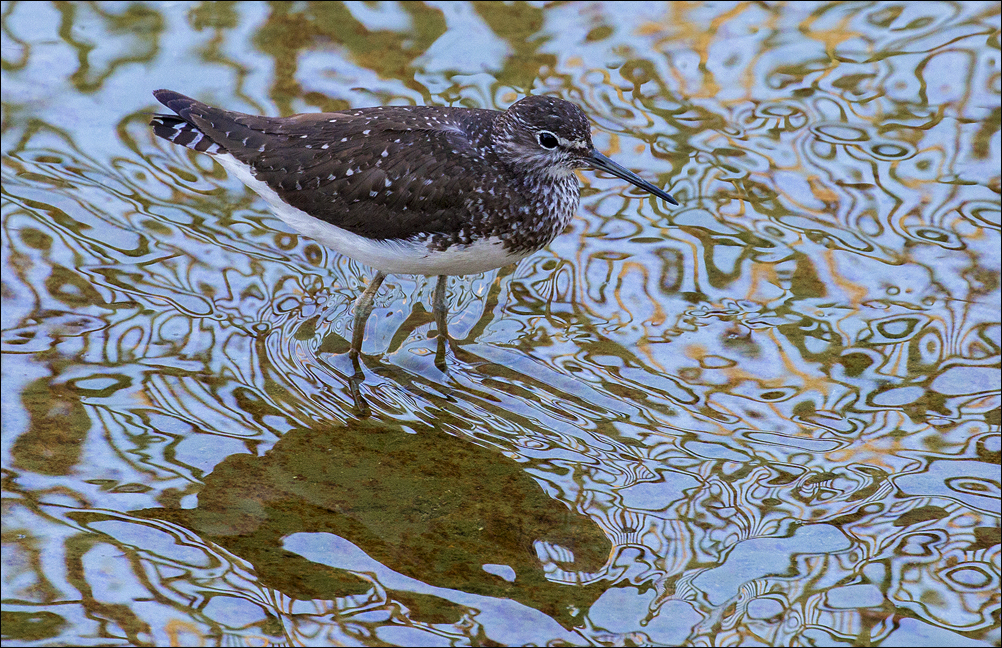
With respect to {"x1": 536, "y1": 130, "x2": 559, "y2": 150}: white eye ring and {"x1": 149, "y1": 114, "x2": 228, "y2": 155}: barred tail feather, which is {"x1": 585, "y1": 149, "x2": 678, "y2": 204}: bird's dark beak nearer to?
{"x1": 536, "y1": 130, "x2": 559, "y2": 150}: white eye ring

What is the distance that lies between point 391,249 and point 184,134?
1.72 meters

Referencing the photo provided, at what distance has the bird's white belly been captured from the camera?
22.8 feet

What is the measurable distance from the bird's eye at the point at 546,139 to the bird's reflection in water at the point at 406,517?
6.47 ft

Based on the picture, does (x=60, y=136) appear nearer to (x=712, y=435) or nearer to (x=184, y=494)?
(x=184, y=494)

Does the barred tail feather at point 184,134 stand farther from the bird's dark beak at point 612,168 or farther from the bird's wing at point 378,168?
the bird's dark beak at point 612,168

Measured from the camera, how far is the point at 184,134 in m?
7.50

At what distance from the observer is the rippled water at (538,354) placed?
5.87m

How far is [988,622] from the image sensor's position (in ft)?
18.7

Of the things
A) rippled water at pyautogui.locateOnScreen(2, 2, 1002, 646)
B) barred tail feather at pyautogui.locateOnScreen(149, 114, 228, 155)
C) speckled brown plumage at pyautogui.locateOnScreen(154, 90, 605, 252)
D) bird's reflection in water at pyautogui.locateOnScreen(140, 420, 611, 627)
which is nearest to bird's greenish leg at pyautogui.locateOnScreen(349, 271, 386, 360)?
rippled water at pyautogui.locateOnScreen(2, 2, 1002, 646)

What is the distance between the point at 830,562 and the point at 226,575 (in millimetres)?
3246

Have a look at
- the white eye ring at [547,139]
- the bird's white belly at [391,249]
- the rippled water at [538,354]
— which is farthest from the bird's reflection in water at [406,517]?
the white eye ring at [547,139]

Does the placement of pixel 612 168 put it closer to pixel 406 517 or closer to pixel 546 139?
pixel 546 139

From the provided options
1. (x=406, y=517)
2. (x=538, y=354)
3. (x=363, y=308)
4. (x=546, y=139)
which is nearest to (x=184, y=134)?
(x=363, y=308)

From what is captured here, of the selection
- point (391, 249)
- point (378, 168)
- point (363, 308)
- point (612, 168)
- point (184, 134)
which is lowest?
point (363, 308)
